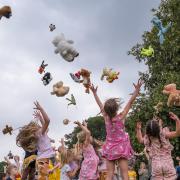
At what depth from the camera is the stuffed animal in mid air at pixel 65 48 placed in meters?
9.88

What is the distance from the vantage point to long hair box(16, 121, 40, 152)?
9367 millimetres

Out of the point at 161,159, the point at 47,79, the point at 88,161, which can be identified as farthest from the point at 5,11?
the point at 88,161

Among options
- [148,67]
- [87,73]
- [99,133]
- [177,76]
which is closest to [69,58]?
[87,73]

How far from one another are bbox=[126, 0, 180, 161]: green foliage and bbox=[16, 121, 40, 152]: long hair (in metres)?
16.5

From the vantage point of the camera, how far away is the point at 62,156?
45.7 feet

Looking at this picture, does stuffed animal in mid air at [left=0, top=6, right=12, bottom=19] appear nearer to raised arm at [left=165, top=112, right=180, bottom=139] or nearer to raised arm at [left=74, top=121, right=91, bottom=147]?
raised arm at [left=74, top=121, right=91, bottom=147]

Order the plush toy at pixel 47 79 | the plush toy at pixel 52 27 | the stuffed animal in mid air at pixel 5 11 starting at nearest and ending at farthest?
the stuffed animal in mid air at pixel 5 11 < the plush toy at pixel 52 27 < the plush toy at pixel 47 79

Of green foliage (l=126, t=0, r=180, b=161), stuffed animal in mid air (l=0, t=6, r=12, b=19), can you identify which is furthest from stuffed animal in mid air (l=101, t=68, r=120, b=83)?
green foliage (l=126, t=0, r=180, b=161)

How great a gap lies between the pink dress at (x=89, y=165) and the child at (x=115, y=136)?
270cm

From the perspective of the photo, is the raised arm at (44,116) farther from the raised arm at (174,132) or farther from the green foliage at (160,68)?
the green foliage at (160,68)

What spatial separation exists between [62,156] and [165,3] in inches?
731

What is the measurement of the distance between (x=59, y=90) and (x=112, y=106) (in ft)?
7.69

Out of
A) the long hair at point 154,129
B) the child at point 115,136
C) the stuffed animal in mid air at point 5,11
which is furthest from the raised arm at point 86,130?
the stuffed animal in mid air at point 5,11

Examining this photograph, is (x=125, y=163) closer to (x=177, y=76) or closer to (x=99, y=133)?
(x=177, y=76)
